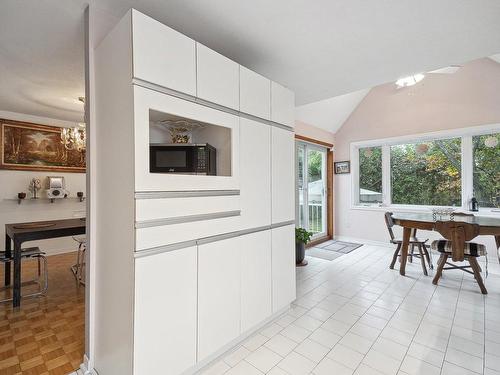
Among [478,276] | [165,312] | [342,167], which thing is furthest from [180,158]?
[342,167]

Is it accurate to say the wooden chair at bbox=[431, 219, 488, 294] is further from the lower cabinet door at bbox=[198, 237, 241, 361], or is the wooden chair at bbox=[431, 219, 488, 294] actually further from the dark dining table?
the dark dining table

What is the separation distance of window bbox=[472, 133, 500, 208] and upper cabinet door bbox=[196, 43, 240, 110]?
4.44 m

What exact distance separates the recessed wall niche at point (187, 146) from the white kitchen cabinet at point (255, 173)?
0.49ft

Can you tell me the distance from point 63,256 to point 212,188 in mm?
4264

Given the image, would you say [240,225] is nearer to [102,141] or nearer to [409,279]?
[102,141]

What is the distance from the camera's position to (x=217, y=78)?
1.74m

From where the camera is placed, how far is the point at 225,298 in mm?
1803

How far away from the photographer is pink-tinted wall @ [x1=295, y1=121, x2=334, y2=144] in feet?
15.2

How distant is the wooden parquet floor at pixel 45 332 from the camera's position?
1780 mm

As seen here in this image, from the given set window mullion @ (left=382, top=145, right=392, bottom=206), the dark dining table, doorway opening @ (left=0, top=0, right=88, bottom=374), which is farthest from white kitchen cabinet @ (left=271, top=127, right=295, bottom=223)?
window mullion @ (left=382, top=145, right=392, bottom=206)

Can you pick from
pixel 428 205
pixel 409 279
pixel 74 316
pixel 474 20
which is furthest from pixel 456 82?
pixel 74 316

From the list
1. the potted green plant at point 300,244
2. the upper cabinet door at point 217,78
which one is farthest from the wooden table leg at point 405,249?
the upper cabinet door at point 217,78

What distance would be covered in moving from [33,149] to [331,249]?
5.58m

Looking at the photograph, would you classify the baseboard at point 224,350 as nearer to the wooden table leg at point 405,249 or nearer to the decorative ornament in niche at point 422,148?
the wooden table leg at point 405,249
